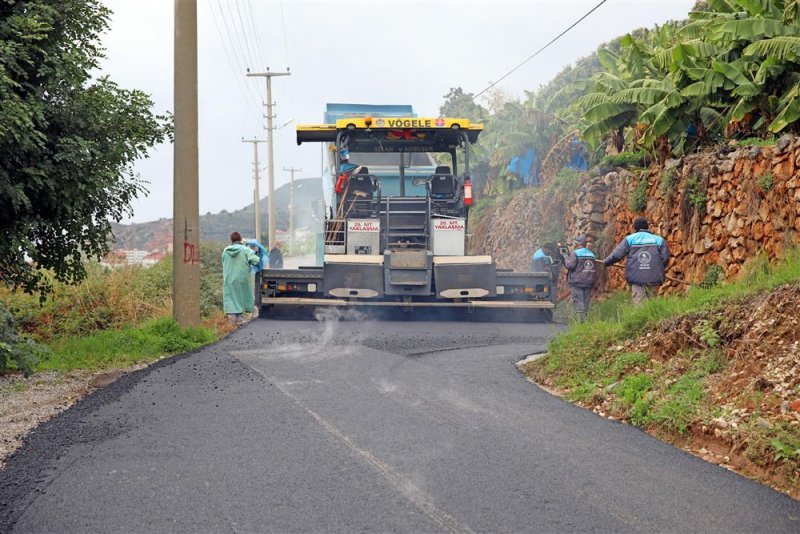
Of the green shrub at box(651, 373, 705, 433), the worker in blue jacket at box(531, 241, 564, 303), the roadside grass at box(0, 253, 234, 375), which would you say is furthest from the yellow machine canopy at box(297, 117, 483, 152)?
the green shrub at box(651, 373, 705, 433)

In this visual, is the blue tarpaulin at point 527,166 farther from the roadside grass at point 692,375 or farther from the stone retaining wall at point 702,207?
the roadside grass at point 692,375

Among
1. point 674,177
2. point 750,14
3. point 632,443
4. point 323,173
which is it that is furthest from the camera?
point 323,173

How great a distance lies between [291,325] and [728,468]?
10.0 meters

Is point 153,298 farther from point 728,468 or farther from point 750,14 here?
point 728,468

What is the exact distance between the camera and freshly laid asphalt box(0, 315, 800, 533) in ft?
15.5

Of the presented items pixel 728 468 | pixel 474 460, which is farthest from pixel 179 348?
pixel 728 468

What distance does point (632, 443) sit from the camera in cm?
637

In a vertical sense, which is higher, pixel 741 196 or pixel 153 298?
pixel 741 196

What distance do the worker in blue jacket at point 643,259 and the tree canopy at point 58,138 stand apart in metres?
6.60

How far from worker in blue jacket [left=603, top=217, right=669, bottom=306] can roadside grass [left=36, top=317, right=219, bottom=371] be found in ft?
19.5

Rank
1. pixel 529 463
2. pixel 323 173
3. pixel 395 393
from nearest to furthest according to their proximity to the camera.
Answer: pixel 529 463 < pixel 395 393 < pixel 323 173

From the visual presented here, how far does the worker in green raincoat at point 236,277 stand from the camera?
15.9 m

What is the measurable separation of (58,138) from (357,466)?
5.99m

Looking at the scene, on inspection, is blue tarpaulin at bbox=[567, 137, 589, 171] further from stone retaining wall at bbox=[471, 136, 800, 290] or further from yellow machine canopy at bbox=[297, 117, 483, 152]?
yellow machine canopy at bbox=[297, 117, 483, 152]
